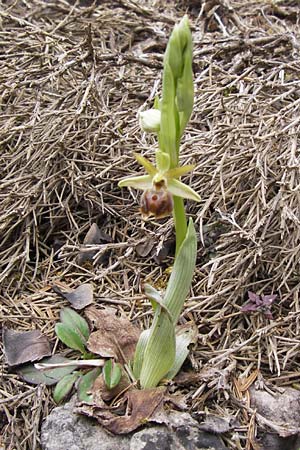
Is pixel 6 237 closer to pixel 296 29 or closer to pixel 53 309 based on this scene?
pixel 53 309

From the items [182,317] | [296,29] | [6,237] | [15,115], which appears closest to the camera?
[182,317]

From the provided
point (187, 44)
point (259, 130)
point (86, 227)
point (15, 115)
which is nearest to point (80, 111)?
point (15, 115)

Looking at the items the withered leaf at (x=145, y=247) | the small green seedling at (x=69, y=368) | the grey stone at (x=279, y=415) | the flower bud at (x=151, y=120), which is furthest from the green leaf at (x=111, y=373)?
the flower bud at (x=151, y=120)

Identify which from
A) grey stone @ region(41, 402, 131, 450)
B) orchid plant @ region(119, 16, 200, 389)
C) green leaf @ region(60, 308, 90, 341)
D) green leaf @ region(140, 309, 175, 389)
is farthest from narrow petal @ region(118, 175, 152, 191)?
grey stone @ region(41, 402, 131, 450)

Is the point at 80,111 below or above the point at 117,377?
above

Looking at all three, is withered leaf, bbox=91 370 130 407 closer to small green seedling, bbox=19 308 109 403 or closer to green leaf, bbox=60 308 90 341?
small green seedling, bbox=19 308 109 403

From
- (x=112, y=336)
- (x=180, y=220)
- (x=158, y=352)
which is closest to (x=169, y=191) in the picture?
(x=180, y=220)
